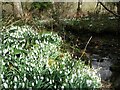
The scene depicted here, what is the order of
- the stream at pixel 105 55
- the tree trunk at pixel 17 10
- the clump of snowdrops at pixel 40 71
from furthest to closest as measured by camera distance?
the tree trunk at pixel 17 10 → the stream at pixel 105 55 → the clump of snowdrops at pixel 40 71

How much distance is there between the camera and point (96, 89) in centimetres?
472

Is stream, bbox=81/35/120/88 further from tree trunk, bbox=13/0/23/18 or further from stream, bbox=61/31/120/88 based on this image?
tree trunk, bbox=13/0/23/18

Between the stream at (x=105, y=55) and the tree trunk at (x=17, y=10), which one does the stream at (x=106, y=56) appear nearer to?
the stream at (x=105, y=55)

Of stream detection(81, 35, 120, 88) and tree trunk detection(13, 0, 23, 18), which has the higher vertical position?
tree trunk detection(13, 0, 23, 18)

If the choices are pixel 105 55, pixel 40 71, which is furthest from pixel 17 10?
pixel 40 71

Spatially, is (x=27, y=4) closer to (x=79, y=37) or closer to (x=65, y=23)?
(x=65, y=23)

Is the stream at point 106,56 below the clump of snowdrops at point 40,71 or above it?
below

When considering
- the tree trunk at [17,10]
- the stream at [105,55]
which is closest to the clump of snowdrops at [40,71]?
the stream at [105,55]

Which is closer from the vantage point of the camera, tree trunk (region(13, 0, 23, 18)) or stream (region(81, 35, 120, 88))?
stream (region(81, 35, 120, 88))

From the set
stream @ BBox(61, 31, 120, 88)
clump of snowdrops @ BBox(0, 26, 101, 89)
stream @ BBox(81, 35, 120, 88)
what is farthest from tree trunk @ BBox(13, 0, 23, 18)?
clump of snowdrops @ BBox(0, 26, 101, 89)

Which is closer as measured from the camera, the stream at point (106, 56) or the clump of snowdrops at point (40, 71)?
the clump of snowdrops at point (40, 71)

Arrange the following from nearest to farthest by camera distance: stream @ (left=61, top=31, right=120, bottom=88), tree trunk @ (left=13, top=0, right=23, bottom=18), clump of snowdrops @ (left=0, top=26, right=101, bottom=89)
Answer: clump of snowdrops @ (left=0, top=26, right=101, bottom=89) < stream @ (left=61, top=31, right=120, bottom=88) < tree trunk @ (left=13, top=0, right=23, bottom=18)

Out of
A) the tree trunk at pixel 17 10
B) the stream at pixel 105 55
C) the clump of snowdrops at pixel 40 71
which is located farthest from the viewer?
the tree trunk at pixel 17 10

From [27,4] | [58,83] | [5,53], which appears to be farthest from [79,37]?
[58,83]
